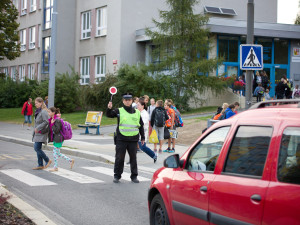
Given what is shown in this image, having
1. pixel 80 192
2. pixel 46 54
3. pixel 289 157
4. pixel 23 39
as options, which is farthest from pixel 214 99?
pixel 289 157

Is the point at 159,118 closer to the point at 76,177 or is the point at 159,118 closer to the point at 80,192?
the point at 76,177

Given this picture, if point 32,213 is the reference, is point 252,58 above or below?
above

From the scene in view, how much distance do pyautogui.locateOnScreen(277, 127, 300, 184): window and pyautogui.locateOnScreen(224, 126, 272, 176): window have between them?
0.19m

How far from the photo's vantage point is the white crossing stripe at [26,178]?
36.1 ft

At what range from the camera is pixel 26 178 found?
11633mm

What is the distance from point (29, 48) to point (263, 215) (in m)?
51.7

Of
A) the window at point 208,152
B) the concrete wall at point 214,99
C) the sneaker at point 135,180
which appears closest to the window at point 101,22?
the concrete wall at point 214,99

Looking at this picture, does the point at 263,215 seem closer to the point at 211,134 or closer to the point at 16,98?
the point at 211,134

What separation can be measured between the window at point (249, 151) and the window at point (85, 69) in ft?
134

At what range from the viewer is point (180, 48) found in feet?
111

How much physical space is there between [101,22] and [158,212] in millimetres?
37938

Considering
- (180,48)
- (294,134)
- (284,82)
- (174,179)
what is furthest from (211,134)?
(180,48)

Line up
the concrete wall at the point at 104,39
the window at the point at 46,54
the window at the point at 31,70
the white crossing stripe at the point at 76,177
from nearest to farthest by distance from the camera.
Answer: the white crossing stripe at the point at 76,177, the concrete wall at the point at 104,39, the window at the point at 46,54, the window at the point at 31,70

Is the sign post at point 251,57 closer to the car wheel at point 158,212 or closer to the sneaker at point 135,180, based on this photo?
the sneaker at point 135,180
